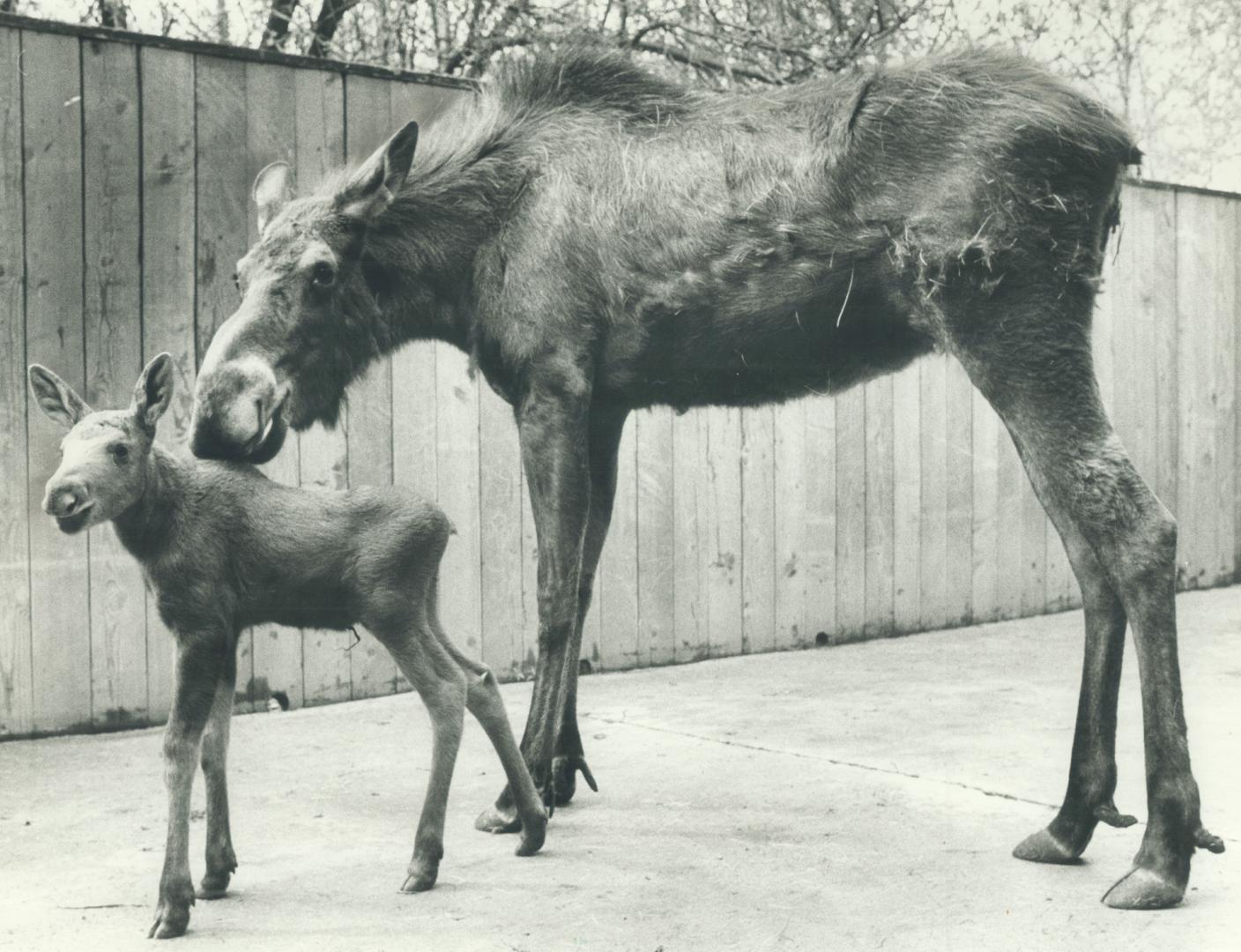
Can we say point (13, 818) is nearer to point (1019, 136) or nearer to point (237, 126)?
point (237, 126)

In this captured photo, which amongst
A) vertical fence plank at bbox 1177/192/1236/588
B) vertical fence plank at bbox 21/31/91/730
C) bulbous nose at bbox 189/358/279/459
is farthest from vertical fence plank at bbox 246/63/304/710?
vertical fence plank at bbox 1177/192/1236/588

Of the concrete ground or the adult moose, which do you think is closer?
the concrete ground

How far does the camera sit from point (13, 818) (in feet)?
12.5

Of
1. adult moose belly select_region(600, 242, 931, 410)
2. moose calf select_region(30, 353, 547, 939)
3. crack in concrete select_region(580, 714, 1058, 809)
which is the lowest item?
crack in concrete select_region(580, 714, 1058, 809)

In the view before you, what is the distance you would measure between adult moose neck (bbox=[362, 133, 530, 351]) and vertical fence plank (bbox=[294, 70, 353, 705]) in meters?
1.84

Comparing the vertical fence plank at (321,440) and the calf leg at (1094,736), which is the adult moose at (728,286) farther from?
the vertical fence plank at (321,440)

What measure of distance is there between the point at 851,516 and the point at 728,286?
3.91 m

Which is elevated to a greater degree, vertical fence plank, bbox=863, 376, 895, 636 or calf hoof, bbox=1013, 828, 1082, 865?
vertical fence plank, bbox=863, 376, 895, 636

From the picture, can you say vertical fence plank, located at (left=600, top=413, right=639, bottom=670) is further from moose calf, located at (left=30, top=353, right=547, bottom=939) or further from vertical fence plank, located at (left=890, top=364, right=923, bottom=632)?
moose calf, located at (left=30, top=353, right=547, bottom=939)

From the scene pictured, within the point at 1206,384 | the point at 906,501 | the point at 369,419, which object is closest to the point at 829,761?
the point at 369,419

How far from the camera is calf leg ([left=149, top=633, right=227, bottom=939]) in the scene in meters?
2.80

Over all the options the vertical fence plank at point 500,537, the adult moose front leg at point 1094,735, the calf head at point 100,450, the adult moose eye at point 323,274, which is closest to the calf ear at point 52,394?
the calf head at point 100,450

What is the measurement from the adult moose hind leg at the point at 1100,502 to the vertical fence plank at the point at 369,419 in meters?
3.06

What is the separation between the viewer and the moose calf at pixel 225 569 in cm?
290
